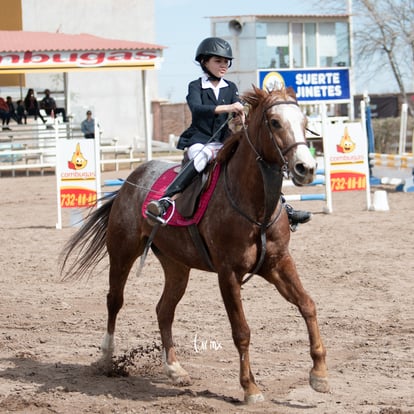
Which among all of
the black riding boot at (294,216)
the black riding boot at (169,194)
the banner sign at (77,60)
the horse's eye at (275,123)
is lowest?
the black riding boot at (294,216)

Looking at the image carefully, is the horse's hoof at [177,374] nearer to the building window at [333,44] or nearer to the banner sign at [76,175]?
the banner sign at [76,175]

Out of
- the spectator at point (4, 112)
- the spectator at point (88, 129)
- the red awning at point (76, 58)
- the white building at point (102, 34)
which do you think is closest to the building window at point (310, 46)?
the white building at point (102, 34)

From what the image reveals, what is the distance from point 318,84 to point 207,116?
12.4m

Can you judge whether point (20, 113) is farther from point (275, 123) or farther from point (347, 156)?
point (275, 123)

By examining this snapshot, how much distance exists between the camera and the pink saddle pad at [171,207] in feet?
20.4

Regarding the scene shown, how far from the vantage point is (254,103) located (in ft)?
19.3

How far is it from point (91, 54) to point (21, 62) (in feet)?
6.46

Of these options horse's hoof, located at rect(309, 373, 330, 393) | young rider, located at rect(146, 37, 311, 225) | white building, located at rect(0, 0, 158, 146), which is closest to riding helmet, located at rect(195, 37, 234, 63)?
young rider, located at rect(146, 37, 311, 225)

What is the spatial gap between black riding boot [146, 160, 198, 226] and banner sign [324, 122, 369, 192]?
9041 mm

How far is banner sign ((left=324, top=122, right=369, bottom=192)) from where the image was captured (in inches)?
601

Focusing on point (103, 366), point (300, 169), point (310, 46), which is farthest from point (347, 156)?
point (310, 46)

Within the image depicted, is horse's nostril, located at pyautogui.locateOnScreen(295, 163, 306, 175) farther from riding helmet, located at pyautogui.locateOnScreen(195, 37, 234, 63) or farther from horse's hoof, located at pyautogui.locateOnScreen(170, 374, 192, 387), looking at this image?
horse's hoof, located at pyautogui.locateOnScreen(170, 374, 192, 387)

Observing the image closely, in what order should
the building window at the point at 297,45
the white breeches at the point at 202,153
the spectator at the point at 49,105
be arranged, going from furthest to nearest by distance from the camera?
1. the building window at the point at 297,45
2. the spectator at the point at 49,105
3. the white breeches at the point at 202,153

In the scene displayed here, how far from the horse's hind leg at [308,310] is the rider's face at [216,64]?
5.00 ft
